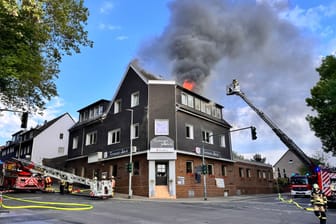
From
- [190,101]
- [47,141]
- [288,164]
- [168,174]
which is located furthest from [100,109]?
[288,164]

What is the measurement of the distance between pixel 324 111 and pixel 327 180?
8151 millimetres

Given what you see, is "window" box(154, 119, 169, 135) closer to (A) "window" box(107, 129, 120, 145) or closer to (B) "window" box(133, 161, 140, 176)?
(B) "window" box(133, 161, 140, 176)

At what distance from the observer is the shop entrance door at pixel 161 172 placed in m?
25.5

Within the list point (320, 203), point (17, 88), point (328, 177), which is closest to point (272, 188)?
point (328, 177)

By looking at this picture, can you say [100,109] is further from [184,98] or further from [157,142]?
[157,142]

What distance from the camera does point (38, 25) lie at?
13117 millimetres

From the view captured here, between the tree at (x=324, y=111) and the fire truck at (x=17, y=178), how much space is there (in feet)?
85.3

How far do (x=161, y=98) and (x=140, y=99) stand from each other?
2.21 metres

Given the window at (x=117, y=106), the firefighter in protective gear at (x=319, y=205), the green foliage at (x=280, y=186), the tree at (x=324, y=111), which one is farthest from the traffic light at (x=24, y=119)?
the green foliage at (x=280, y=186)

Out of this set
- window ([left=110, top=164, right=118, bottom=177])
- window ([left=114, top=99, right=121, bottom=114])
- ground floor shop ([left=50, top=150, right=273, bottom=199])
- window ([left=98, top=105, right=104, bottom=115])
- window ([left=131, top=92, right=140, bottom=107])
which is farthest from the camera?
window ([left=98, top=105, right=104, bottom=115])

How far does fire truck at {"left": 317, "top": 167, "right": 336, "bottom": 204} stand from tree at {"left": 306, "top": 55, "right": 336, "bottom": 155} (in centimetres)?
662

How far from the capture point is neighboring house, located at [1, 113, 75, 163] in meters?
45.3

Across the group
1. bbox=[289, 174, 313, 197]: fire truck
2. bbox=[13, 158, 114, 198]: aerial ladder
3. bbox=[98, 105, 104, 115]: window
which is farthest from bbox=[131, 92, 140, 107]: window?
bbox=[289, 174, 313, 197]: fire truck

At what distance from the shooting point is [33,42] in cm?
1391
